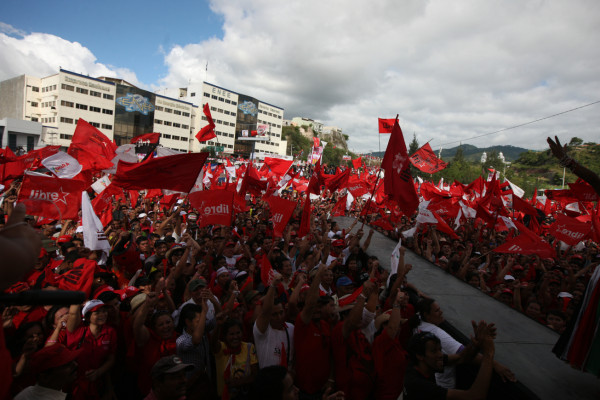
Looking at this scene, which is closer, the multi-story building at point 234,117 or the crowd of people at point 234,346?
the crowd of people at point 234,346

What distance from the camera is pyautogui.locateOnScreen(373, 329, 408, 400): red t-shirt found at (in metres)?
3.26

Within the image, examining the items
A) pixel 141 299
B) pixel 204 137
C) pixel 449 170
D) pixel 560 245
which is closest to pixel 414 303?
pixel 141 299

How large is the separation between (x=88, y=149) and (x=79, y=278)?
6.46 m

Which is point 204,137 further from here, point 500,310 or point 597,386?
point 597,386

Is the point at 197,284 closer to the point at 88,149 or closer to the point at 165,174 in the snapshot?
the point at 165,174

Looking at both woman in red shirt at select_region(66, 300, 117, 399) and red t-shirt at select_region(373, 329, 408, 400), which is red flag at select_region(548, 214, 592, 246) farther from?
woman in red shirt at select_region(66, 300, 117, 399)

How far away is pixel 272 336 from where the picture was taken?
327 centimetres

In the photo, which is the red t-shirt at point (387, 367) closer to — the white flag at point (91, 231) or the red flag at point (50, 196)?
the white flag at point (91, 231)

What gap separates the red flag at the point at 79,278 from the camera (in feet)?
13.1

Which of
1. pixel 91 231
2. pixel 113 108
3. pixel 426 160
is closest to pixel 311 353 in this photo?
pixel 91 231

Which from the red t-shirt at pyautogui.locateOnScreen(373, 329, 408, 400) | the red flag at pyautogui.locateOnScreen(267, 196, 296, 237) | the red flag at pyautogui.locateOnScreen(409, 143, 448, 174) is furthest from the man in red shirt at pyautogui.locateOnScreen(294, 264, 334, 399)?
the red flag at pyautogui.locateOnScreen(409, 143, 448, 174)

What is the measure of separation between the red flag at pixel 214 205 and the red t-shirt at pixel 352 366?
367 centimetres

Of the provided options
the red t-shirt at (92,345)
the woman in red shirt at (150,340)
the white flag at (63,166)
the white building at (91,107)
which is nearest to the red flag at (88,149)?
the white flag at (63,166)

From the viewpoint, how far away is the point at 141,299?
11.5 feet
